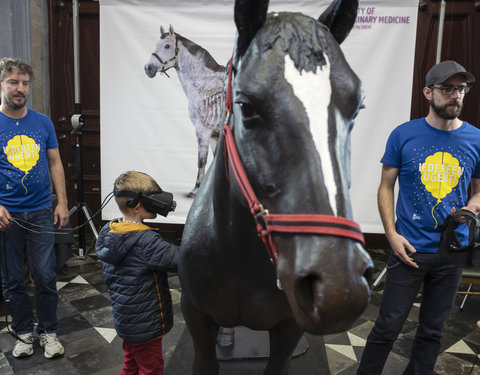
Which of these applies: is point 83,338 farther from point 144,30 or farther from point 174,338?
point 144,30

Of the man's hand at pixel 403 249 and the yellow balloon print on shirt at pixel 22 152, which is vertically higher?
the yellow balloon print on shirt at pixel 22 152

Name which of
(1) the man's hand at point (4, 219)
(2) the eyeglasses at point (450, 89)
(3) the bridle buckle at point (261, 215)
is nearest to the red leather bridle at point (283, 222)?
(3) the bridle buckle at point (261, 215)

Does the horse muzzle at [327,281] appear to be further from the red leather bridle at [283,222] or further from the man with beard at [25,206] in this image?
the man with beard at [25,206]

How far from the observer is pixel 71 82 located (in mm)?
4832

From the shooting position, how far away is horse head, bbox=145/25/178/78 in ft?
13.0

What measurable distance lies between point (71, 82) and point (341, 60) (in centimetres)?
481

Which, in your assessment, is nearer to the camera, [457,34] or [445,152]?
[445,152]

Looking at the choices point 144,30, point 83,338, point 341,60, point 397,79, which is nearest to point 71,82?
point 144,30

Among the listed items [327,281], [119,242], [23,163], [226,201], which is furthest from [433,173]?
[23,163]

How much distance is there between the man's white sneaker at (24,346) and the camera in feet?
7.93

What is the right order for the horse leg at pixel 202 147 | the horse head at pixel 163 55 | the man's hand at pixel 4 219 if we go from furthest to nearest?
the horse leg at pixel 202 147
the horse head at pixel 163 55
the man's hand at pixel 4 219

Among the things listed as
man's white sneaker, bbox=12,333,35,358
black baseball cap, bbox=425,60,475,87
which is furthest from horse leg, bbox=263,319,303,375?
man's white sneaker, bbox=12,333,35,358

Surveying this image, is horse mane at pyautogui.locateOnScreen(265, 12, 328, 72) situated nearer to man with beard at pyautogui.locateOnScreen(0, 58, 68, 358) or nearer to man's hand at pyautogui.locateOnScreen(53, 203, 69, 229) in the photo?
man with beard at pyautogui.locateOnScreen(0, 58, 68, 358)

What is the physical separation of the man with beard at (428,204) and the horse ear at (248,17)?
1320 millimetres
